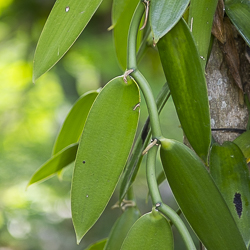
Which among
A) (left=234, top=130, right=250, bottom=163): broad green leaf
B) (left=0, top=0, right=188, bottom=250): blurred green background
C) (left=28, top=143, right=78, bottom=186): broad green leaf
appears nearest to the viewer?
(left=234, top=130, right=250, bottom=163): broad green leaf

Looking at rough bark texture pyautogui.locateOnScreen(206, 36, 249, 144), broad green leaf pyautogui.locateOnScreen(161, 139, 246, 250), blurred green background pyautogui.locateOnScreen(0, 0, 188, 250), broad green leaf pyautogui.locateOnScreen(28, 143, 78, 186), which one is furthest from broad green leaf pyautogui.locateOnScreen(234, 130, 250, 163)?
blurred green background pyautogui.locateOnScreen(0, 0, 188, 250)

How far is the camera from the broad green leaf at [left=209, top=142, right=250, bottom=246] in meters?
0.35

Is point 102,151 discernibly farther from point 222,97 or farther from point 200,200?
point 222,97

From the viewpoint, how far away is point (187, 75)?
320 mm

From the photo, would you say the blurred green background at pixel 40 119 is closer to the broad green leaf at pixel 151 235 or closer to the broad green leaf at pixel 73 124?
the broad green leaf at pixel 73 124

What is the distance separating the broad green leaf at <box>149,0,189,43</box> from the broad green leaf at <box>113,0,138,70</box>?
0.27m

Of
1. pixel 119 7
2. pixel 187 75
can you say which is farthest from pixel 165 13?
pixel 119 7

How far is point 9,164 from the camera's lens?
4.69 ft

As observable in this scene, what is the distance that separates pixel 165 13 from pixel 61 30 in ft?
0.32

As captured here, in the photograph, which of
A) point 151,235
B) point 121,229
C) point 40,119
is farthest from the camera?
point 40,119

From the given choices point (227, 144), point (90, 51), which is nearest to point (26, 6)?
point (90, 51)

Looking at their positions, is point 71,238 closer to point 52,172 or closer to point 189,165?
point 52,172

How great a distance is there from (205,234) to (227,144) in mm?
129

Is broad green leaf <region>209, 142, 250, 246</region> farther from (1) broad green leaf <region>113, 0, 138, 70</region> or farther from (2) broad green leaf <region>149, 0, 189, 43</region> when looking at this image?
(1) broad green leaf <region>113, 0, 138, 70</region>
